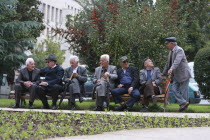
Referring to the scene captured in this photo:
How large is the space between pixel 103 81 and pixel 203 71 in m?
4.90

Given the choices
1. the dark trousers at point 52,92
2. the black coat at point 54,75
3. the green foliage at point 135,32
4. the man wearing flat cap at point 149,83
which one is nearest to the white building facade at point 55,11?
the green foliage at point 135,32

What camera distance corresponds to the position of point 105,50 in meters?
18.7

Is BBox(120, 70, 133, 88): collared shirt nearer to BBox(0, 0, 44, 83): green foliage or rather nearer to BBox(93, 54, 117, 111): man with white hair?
BBox(93, 54, 117, 111): man with white hair

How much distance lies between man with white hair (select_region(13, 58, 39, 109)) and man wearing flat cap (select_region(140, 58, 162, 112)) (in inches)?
112

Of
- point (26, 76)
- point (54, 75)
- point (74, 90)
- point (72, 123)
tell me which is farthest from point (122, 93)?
point (72, 123)

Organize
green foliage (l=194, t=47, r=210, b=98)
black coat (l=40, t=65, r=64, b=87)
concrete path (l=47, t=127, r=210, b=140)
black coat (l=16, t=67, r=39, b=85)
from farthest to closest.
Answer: green foliage (l=194, t=47, r=210, b=98)
black coat (l=16, t=67, r=39, b=85)
black coat (l=40, t=65, r=64, b=87)
concrete path (l=47, t=127, r=210, b=140)

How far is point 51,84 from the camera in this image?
50.7 ft

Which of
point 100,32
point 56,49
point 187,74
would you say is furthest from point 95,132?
point 56,49

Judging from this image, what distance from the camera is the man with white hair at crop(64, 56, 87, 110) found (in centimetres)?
1503

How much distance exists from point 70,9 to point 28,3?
50.2 meters

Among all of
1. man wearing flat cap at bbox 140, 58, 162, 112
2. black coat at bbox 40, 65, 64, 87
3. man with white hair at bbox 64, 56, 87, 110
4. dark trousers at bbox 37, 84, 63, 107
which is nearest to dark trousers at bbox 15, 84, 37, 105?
dark trousers at bbox 37, 84, 63, 107

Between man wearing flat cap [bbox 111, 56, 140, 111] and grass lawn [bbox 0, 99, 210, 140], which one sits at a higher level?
man wearing flat cap [bbox 111, 56, 140, 111]

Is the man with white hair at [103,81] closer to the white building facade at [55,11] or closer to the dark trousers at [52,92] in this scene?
the dark trousers at [52,92]

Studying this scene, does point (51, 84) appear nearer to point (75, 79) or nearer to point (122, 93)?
point (75, 79)
